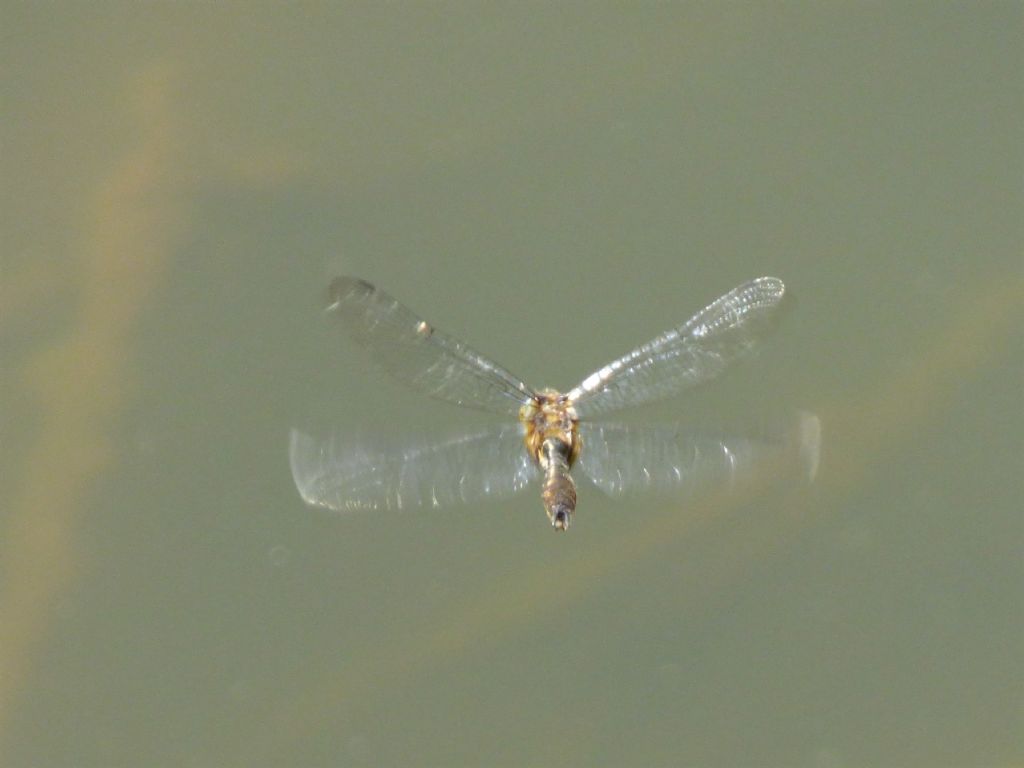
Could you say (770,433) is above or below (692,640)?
above

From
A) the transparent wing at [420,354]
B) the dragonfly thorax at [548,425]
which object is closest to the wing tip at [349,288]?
the transparent wing at [420,354]

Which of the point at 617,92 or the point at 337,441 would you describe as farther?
the point at 617,92

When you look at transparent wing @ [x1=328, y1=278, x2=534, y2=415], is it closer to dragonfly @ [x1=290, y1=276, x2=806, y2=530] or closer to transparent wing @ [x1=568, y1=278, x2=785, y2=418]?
dragonfly @ [x1=290, y1=276, x2=806, y2=530]

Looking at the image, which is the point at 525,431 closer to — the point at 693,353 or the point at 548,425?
the point at 548,425

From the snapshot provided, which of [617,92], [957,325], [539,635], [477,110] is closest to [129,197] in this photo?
[477,110]

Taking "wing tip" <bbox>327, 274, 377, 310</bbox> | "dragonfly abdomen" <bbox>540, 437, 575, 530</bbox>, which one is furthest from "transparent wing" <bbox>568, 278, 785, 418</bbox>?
"wing tip" <bbox>327, 274, 377, 310</bbox>

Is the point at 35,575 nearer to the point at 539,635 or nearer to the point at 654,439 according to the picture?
the point at 539,635

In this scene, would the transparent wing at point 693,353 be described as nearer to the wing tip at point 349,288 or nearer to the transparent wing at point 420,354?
the transparent wing at point 420,354
